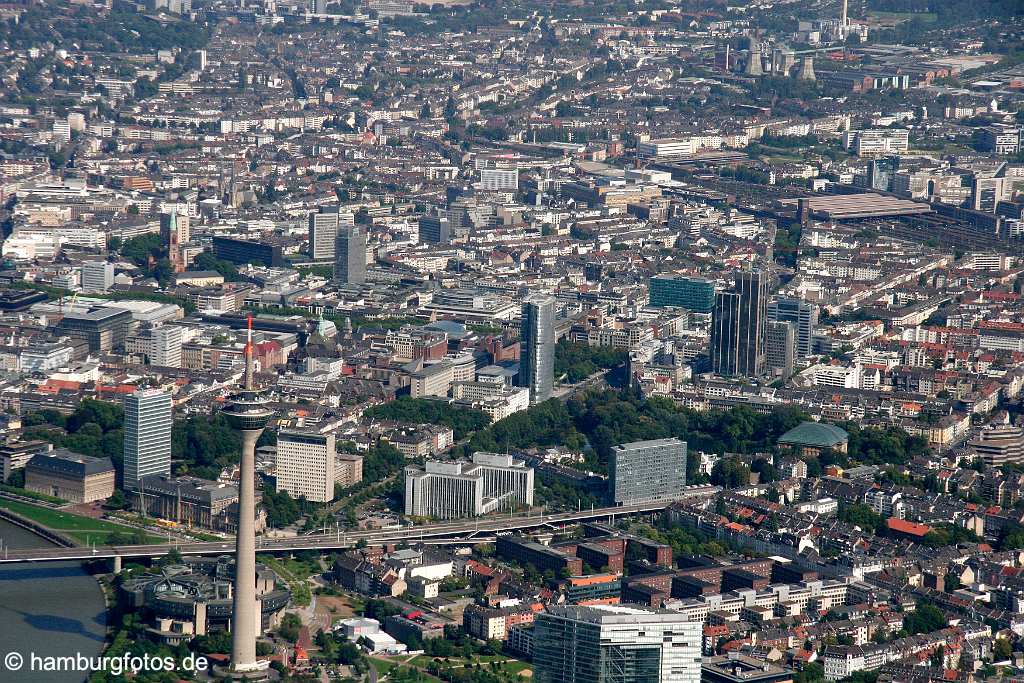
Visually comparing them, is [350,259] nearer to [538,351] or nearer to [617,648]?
[538,351]

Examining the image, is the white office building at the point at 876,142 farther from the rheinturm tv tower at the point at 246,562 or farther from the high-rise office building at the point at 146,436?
the rheinturm tv tower at the point at 246,562

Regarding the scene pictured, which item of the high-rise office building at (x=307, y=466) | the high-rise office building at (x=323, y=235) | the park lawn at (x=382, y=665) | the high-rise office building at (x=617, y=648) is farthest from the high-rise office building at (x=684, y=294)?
the high-rise office building at (x=617, y=648)

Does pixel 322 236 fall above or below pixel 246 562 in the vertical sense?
above

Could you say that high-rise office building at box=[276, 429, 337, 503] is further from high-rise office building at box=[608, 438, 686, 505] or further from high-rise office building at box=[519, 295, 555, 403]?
high-rise office building at box=[519, 295, 555, 403]

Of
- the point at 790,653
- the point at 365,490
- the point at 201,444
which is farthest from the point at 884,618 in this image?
the point at 201,444

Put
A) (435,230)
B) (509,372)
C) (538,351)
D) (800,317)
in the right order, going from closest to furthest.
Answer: (538,351) → (509,372) → (800,317) → (435,230)

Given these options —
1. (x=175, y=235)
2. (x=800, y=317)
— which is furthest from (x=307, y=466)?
(x=175, y=235)
